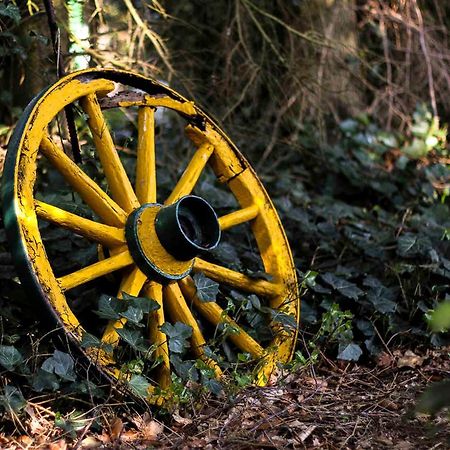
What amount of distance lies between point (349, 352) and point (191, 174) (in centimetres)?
87

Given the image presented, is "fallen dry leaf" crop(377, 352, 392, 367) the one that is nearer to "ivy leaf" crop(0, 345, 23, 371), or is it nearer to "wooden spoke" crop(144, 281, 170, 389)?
"wooden spoke" crop(144, 281, 170, 389)

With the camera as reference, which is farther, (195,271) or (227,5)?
(227,5)

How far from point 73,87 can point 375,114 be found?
3.08 metres

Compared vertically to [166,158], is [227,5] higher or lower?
higher

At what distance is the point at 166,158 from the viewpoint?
4.32 metres

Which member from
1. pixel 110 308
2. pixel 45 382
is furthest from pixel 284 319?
pixel 45 382

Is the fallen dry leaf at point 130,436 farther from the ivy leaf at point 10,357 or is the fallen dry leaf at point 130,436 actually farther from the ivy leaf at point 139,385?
the ivy leaf at point 10,357

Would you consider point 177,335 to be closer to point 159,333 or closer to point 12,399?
point 159,333

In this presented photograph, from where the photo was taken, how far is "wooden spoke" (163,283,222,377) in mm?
2613

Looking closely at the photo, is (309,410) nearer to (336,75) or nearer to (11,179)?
(11,179)

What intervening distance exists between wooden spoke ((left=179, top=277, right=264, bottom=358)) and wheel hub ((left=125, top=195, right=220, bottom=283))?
0.11 meters

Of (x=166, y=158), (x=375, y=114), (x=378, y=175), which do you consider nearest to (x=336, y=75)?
(x=375, y=114)

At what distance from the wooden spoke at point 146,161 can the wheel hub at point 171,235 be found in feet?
0.36

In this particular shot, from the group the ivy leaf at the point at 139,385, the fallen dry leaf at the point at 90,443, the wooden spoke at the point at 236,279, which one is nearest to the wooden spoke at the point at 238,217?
the wooden spoke at the point at 236,279
